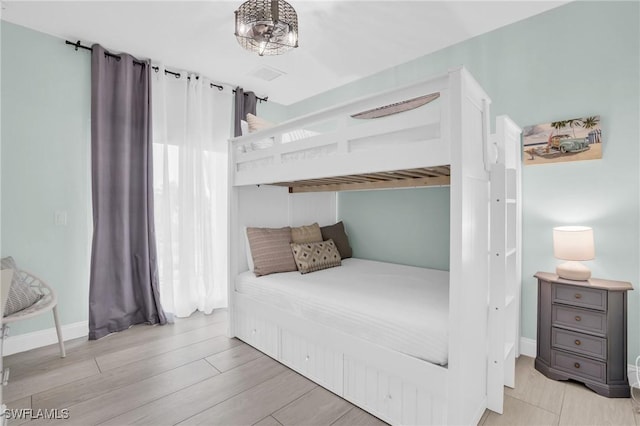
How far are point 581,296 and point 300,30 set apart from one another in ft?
8.81

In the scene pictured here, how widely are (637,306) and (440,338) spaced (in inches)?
61.0

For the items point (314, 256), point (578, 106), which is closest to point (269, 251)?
point (314, 256)

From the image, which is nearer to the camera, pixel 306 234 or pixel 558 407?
pixel 558 407

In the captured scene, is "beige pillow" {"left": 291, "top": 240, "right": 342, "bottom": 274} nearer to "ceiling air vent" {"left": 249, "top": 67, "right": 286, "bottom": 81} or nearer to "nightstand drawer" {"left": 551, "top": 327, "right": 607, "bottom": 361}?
"nightstand drawer" {"left": 551, "top": 327, "right": 607, "bottom": 361}

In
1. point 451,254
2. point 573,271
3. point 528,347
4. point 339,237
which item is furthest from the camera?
point 339,237

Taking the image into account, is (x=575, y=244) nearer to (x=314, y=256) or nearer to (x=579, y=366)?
(x=579, y=366)

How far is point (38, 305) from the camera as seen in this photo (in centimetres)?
226

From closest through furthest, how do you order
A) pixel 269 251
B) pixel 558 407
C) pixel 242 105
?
pixel 558 407, pixel 269 251, pixel 242 105

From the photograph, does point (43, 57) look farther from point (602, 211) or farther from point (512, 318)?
point (602, 211)

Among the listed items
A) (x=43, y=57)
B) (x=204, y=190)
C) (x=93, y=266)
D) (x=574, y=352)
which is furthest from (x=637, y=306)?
(x=43, y=57)

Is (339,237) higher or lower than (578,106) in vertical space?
lower

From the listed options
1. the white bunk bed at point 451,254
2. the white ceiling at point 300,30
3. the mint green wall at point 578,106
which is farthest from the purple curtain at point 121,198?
the mint green wall at point 578,106

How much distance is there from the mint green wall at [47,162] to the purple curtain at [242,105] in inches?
54.7

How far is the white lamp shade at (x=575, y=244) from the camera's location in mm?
1989
